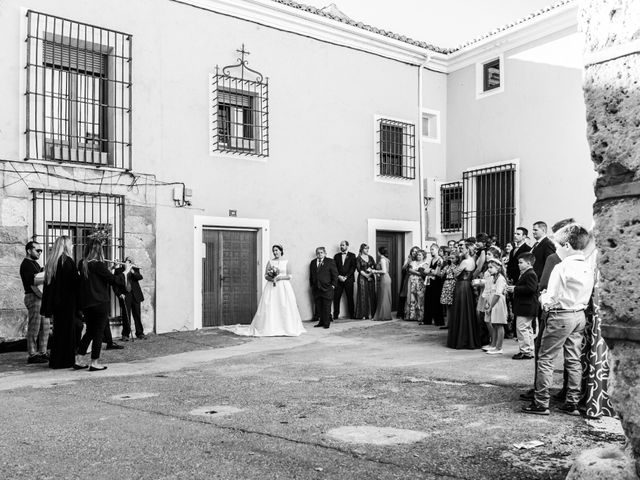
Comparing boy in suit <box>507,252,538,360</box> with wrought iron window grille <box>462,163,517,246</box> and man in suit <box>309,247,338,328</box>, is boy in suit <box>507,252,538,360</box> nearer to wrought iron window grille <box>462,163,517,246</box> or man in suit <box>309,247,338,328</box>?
man in suit <box>309,247,338,328</box>

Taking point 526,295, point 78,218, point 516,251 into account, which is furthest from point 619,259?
point 78,218

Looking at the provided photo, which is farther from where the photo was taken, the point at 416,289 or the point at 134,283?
the point at 416,289

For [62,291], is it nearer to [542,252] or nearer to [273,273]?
[273,273]

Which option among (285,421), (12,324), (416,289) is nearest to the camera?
(285,421)

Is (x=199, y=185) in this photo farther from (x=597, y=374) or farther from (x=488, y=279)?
(x=597, y=374)

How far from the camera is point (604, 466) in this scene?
3.30m

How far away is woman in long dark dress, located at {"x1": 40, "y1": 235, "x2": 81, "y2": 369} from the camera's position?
29.0 ft

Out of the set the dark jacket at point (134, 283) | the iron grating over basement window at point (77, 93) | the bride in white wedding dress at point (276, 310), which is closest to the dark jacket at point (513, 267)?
the bride in white wedding dress at point (276, 310)

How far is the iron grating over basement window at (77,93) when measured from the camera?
461 inches

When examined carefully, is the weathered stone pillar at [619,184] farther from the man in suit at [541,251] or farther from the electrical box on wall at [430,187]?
the electrical box on wall at [430,187]

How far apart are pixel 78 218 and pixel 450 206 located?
9.60m

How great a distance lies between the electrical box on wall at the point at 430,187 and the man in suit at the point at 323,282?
380 centimetres

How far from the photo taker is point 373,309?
51.0 ft

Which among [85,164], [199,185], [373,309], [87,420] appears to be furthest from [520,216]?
[87,420]
